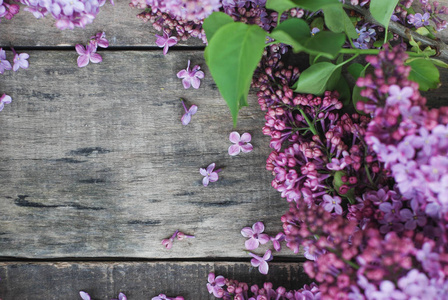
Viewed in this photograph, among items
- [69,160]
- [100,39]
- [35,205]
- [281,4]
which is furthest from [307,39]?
[35,205]

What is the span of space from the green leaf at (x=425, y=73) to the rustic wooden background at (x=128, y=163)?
342mm

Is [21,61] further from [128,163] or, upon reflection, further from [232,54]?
[232,54]

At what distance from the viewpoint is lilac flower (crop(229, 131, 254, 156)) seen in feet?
3.16

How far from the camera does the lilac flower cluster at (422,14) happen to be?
2.89 feet

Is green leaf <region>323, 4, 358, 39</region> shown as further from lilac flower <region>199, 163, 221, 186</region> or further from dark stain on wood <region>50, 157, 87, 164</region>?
dark stain on wood <region>50, 157, 87, 164</region>

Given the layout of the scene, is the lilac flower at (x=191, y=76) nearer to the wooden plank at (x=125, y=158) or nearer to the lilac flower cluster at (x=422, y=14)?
the wooden plank at (x=125, y=158)

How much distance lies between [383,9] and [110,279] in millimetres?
854

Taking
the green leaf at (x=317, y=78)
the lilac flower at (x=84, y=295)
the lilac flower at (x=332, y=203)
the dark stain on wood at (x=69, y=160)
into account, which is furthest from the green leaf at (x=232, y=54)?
the lilac flower at (x=84, y=295)

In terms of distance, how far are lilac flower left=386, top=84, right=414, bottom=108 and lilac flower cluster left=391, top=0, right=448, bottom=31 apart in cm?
35

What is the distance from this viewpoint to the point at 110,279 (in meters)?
1.00

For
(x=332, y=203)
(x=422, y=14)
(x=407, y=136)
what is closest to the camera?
(x=407, y=136)

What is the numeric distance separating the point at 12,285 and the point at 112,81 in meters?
0.56

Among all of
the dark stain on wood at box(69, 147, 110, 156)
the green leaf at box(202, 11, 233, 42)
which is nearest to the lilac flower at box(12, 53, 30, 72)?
the dark stain on wood at box(69, 147, 110, 156)

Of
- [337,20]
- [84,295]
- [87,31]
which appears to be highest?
[87,31]
